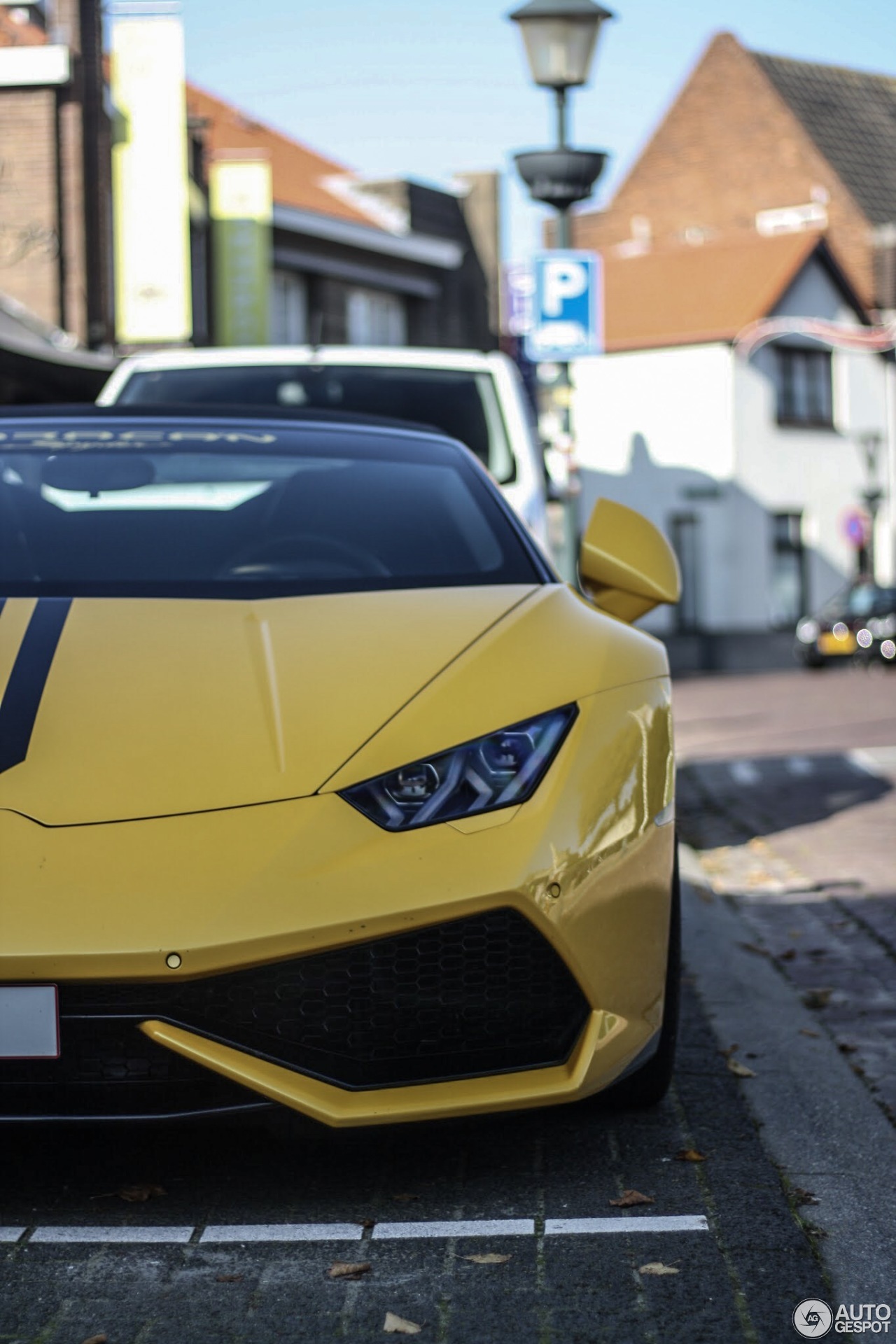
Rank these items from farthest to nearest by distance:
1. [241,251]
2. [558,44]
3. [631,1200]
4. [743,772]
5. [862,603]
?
[862,603], [241,251], [743,772], [558,44], [631,1200]

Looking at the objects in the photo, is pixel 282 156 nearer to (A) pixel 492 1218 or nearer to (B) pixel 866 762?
(B) pixel 866 762

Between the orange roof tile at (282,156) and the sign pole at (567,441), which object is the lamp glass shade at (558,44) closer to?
the sign pole at (567,441)

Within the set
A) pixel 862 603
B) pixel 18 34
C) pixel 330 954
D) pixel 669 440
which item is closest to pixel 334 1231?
pixel 330 954

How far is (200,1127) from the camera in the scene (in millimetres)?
2982

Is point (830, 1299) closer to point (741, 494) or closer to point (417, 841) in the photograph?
point (417, 841)

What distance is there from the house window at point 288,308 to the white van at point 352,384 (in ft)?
70.2

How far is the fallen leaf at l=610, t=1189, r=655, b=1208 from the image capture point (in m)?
3.13

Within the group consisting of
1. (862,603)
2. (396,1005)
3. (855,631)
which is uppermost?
(396,1005)

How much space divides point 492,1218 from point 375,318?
100ft

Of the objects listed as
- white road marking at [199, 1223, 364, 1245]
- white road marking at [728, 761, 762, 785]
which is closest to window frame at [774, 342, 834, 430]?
white road marking at [728, 761, 762, 785]

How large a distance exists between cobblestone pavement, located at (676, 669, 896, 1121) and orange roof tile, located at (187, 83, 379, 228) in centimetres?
1647

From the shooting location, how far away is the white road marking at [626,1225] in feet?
9.85

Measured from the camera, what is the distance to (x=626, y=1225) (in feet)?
9.95

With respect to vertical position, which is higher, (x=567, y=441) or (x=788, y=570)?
(x=567, y=441)
